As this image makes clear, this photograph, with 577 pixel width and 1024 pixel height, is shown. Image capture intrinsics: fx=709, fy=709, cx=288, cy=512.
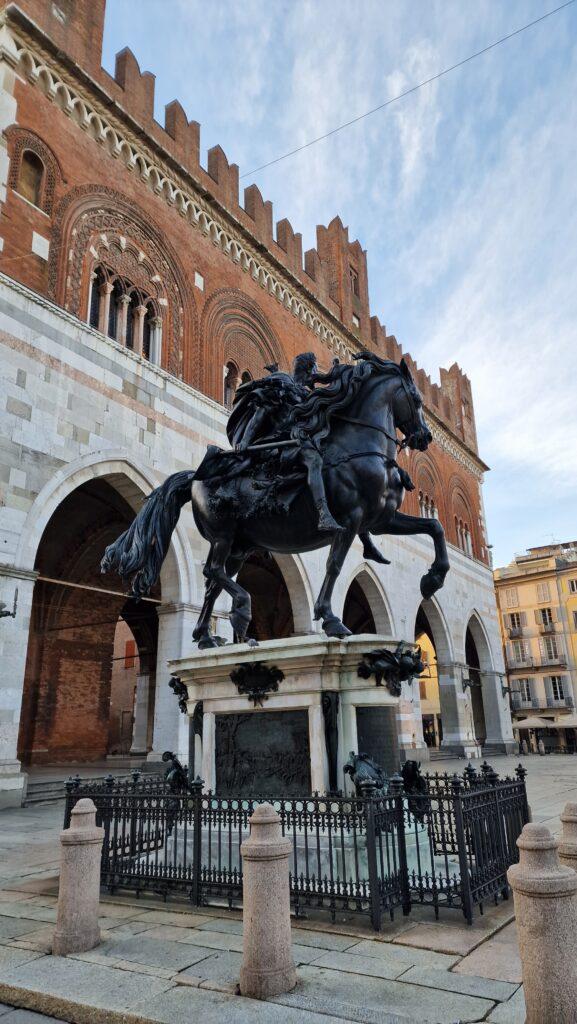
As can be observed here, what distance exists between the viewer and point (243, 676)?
18.7 feet

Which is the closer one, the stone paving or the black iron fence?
the stone paving

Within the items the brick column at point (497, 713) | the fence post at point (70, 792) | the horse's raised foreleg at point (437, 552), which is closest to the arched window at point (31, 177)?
the horse's raised foreleg at point (437, 552)

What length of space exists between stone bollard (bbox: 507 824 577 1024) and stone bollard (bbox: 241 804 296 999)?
109 cm

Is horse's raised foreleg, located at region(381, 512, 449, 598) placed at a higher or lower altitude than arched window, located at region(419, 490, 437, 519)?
lower

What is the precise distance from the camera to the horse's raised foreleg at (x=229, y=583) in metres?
6.37

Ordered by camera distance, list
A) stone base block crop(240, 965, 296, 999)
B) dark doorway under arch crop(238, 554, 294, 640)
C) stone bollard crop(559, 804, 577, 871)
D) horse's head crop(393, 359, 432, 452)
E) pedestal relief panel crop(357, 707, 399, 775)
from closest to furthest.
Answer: stone base block crop(240, 965, 296, 999)
stone bollard crop(559, 804, 577, 871)
pedestal relief panel crop(357, 707, 399, 775)
horse's head crop(393, 359, 432, 452)
dark doorway under arch crop(238, 554, 294, 640)

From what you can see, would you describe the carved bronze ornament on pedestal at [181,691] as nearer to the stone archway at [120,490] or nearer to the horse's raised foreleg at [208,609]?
the horse's raised foreleg at [208,609]

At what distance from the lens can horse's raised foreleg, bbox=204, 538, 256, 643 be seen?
6371 mm

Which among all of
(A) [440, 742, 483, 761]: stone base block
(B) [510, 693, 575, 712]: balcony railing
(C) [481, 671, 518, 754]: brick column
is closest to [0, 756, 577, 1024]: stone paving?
(A) [440, 742, 483, 761]: stone base block

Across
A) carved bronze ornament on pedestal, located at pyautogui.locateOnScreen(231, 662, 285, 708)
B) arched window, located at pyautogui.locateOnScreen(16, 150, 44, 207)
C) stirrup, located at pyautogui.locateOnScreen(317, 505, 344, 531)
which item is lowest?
carved bronze ornament on pedestal, located at pyautogui.locateOnScreen(231, 662, 285, 708)

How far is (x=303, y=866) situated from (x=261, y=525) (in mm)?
2744

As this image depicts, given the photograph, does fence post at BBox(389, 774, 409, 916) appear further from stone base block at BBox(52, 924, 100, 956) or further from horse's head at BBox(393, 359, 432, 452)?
horse's head at BBox(393, 359, 432, 452)

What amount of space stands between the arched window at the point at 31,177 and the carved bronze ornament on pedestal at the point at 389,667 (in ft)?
37.0

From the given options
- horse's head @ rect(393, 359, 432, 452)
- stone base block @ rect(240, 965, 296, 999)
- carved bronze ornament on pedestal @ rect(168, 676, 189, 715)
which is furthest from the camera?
carved bronze ornament on pedestal @ rect(168, 676, 189, 715)
